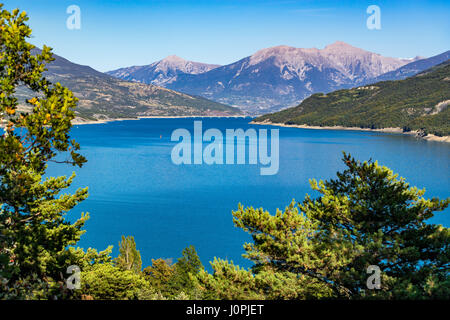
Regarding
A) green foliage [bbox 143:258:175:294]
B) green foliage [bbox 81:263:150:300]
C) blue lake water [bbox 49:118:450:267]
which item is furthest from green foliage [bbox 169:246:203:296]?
green foliage [bbox 81:263:150:300]

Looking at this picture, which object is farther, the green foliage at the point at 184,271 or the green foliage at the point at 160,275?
the green foliage at the point at 160,275

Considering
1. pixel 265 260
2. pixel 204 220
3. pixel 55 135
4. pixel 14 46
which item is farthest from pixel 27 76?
pixel 204 220

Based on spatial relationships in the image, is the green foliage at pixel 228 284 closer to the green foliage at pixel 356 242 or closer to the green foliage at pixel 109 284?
the green foliage at pixel 356 242

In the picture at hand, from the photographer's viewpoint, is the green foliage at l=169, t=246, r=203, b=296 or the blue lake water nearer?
the green foliage at l=169, t=246, r=203, b=296

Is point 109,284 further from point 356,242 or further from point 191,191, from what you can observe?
point 191,191

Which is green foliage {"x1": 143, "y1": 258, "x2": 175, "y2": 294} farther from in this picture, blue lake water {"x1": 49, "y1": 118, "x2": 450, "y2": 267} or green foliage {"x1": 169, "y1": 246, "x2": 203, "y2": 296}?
blue lake water {"x1": 49, "y1": 118, "x2": 450, "y2": 267}

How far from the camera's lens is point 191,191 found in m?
87.2

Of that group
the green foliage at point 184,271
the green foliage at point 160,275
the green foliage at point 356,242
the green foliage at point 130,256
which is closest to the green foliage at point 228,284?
the green foliage at point 356,242

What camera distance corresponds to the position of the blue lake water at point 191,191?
5597 cm

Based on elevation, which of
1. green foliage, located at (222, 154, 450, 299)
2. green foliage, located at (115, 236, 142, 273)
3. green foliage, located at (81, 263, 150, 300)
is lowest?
green foliage, located at (115, 236, 142, 273)

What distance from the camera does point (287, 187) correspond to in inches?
3546

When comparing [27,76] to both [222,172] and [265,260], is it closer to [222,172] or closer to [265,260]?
[265,260]

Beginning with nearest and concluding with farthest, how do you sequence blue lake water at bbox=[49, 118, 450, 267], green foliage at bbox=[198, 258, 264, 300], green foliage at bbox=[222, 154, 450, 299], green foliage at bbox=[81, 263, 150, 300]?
green foliage at bbox=[222, 154, 450, 299], green foliage at bbox=[198, 258, 264, 300], green foliage at bbox=[81, 263, 150, 300], blue lake water at bbox=[49, 118, 450, 267]

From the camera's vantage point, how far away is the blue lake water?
184ft
